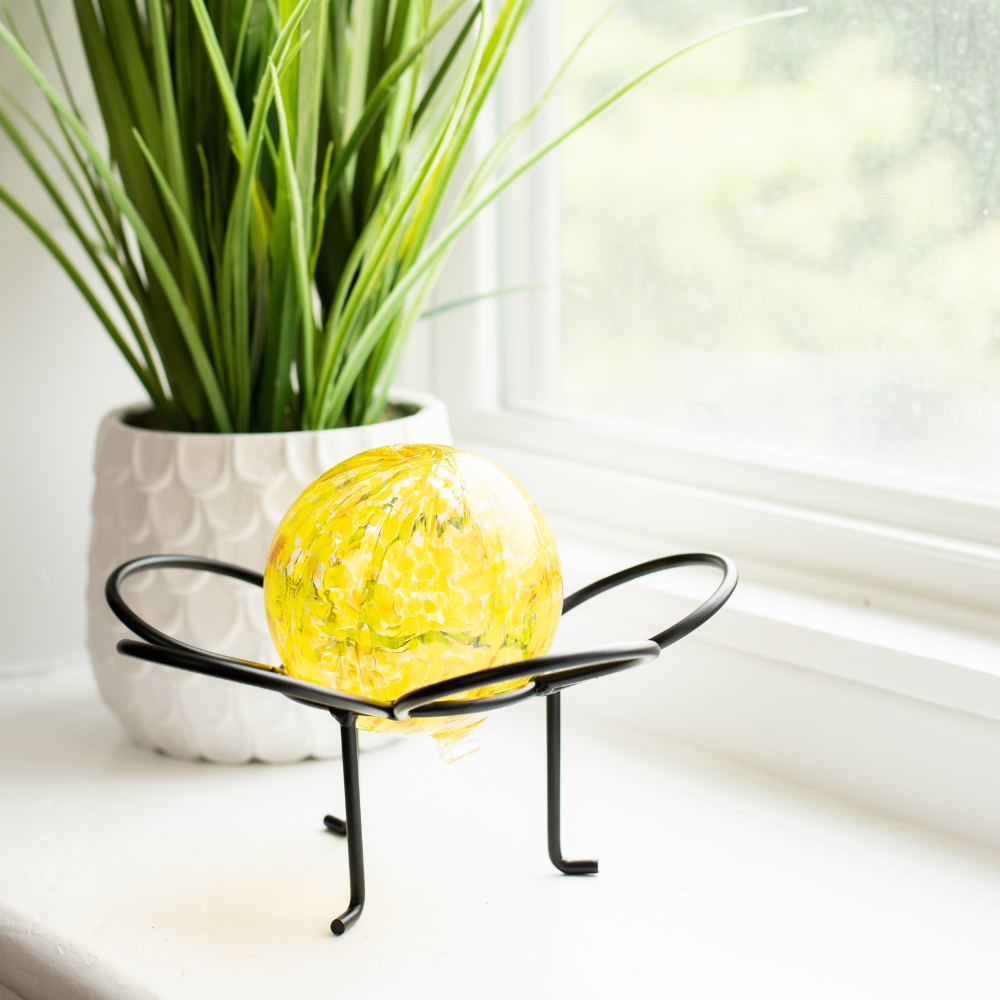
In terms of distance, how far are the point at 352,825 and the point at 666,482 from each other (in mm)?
343

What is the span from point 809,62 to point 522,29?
0.75 feet

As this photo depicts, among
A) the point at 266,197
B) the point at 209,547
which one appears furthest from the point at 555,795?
the point at 266,197

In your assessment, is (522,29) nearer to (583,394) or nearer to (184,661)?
(583,394)

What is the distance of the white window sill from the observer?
39 centimetres

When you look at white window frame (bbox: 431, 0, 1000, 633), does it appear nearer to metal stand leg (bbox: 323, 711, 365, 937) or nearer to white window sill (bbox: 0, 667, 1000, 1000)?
white window sill (bbox: 0, 667, 1000, 1000)

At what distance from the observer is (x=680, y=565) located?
0.46 meters

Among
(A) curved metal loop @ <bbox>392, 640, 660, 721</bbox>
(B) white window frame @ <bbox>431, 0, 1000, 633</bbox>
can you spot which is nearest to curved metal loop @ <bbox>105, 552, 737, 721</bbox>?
(A) curved metal loop @ <bbox>392, 640, 660, 721</bbox>

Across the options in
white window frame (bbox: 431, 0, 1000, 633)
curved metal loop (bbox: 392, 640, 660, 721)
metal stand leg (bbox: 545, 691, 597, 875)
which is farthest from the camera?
white window frame (bbox: 431, 0, 1000, 633)

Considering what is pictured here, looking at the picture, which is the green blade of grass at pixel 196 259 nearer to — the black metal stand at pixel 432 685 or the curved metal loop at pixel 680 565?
the black metal stand at pixel 432 685

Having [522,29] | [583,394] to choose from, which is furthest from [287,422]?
[522,29]

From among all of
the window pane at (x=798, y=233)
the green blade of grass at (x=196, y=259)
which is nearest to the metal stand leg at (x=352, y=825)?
the green blade of grass at (x=196, y=259)

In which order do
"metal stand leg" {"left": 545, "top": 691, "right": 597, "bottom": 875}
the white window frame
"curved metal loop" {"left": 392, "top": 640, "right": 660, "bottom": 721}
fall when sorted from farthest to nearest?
the white window frame, "metal stand leg" {"left": 545, "top": 691, "right": 597, "bottom": 875}, "curved metal loop" {"left": 392, "top": 640, "right": 660, "bottom": 721}

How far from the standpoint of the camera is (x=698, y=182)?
2.13 feet

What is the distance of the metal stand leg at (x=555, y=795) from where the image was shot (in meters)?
0.44
